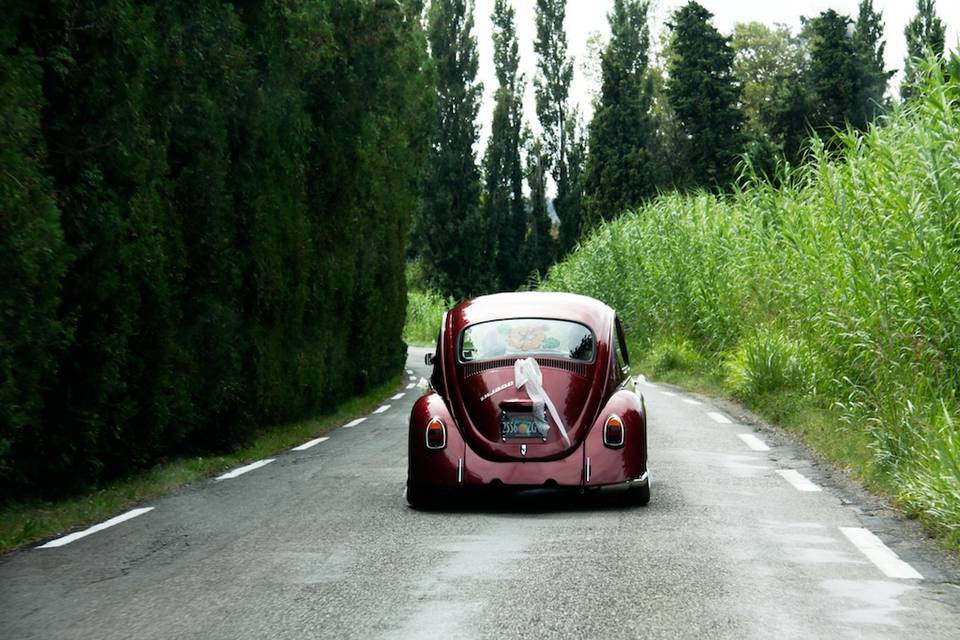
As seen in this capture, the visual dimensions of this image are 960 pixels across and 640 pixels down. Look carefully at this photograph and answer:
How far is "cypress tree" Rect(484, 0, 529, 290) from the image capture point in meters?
62.2

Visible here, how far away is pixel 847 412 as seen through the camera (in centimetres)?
1205

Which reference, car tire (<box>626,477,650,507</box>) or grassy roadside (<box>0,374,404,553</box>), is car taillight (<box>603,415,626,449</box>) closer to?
car tire (<box>626,477,650,507</box>)

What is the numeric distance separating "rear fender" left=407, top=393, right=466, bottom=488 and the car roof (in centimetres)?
83

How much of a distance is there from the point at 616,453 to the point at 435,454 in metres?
1.27

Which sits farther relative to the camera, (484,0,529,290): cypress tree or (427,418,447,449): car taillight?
(484,0,529,290): cypress tree

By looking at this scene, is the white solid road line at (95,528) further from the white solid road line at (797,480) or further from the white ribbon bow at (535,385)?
the white solid road line at (797,480)

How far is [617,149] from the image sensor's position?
188ft

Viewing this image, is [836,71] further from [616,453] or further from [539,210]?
[616,453]

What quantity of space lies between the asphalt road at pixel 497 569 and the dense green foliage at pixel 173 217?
143cm

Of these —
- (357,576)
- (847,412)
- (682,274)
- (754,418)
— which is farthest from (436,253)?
(357,576)

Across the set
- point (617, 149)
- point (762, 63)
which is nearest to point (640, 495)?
point (617, 149)

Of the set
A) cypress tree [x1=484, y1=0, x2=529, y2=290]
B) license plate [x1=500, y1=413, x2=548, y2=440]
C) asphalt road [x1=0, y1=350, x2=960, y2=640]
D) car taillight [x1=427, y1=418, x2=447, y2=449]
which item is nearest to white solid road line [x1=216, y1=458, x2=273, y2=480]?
asphalt road [x1=0, y1=350, x2=960, y2=640]

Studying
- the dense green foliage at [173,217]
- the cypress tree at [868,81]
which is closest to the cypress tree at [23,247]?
the dense green foliage at [173,217]

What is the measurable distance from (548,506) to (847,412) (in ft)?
13.8
